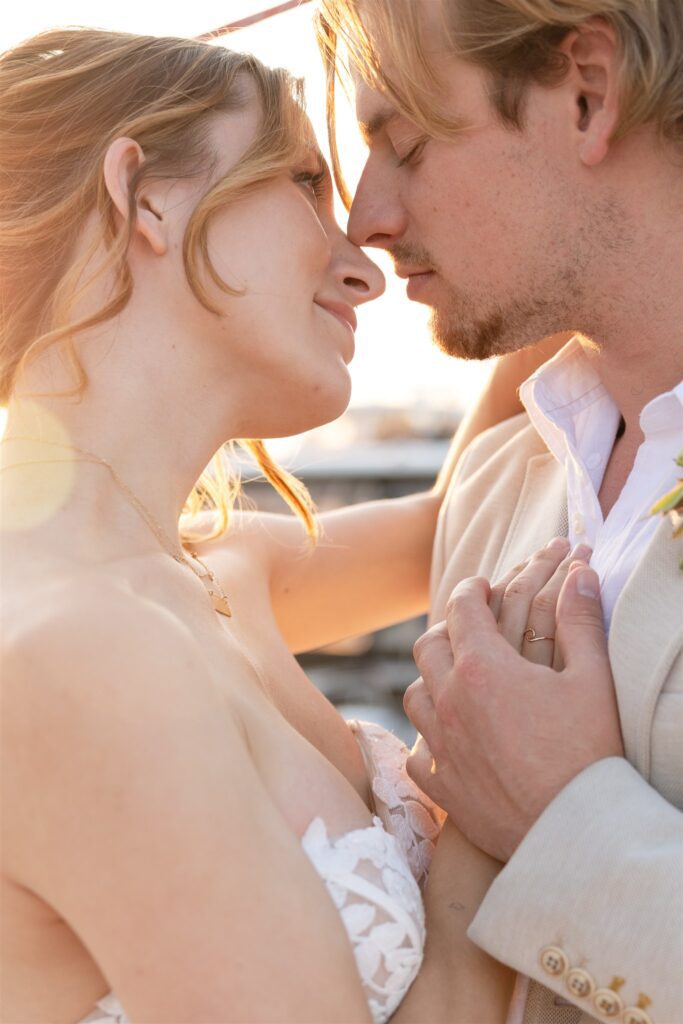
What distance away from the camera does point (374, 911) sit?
6.13 ft

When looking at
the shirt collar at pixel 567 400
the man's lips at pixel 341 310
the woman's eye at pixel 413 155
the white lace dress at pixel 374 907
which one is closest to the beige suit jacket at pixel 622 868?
the white lace dress at pixel 374 907

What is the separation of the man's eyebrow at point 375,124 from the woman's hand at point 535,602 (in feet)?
3.84

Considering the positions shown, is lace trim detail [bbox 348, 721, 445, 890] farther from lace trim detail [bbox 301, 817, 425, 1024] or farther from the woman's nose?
the woman's nose

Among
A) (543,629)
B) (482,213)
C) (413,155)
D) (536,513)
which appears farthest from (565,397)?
(543,629)

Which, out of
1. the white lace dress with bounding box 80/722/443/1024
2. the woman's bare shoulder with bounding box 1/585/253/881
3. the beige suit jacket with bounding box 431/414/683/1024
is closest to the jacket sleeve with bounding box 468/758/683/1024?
the beige suit jacket with bounding box 431/414/683/1024

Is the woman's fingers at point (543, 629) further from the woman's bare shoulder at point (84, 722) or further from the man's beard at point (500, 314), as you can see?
the man's beard at point (500, 314)

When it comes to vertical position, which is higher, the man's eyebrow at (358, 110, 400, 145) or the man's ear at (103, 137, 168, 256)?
the man's ear at (103, 137, 168, 256)

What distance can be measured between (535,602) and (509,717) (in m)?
0.31

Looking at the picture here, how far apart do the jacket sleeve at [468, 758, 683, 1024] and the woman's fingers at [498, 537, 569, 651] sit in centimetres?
35

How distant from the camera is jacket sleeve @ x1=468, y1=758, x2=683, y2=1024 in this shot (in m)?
1.75

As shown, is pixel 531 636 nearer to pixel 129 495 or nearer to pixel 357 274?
pixel 129 495

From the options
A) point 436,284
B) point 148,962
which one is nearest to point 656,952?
point 148,962

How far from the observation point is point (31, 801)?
1664 mm

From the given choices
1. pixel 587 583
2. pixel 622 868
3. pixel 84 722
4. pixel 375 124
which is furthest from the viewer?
pixel 375 124
